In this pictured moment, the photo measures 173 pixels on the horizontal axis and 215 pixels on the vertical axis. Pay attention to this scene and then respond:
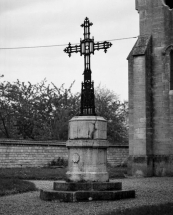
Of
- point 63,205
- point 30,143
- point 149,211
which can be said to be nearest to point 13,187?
point 63,205

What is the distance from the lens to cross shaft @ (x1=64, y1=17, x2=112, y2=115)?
501 inches

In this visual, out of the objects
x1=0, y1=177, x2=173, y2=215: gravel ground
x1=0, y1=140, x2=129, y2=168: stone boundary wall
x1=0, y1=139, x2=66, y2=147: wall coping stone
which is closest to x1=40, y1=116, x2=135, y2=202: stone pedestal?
x1=0, y1=177, x2=173, y2=215: gravel ground

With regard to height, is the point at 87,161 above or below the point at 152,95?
below

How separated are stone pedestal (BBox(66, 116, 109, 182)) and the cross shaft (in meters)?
0.48

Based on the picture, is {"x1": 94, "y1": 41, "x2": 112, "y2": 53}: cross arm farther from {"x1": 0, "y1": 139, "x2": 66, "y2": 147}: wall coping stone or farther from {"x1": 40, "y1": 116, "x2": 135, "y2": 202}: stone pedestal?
{"x1": 0, "y1": 139, "x2": 66, "y2": 147}: wall coping stone

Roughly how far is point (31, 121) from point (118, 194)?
34.8 m

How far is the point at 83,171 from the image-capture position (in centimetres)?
1207

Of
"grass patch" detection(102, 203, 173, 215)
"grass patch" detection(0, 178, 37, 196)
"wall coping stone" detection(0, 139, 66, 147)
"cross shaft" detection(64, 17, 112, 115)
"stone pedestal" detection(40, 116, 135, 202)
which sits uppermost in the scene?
"cross shaft" detection(64, 17, 112, 115)

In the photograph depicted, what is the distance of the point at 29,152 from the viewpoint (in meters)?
29.0

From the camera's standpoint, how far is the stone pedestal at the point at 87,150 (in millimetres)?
12055

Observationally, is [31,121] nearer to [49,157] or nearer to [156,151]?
[49,157]

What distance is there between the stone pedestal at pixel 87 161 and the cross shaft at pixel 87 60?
0.49 metres

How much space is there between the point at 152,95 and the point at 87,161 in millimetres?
11297

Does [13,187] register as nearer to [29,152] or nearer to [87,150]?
[87,150]
